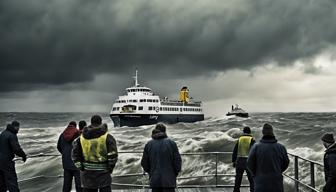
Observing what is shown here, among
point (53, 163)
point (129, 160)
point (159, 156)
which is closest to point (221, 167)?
point (129, 160)

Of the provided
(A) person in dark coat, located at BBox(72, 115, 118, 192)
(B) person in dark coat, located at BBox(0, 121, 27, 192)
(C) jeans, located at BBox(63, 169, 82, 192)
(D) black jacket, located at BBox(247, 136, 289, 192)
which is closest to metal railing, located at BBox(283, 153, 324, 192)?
(D) black jacket, located at BBox(247, 136, 289, 192)

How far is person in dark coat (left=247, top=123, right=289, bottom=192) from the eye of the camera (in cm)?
573

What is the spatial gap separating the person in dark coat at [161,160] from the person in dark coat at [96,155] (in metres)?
Answer: 0.54

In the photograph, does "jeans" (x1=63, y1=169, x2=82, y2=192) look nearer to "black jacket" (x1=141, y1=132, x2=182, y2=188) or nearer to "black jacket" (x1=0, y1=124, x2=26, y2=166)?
"black jacket" (x1=0, y1=124, x2=26, y2=166)

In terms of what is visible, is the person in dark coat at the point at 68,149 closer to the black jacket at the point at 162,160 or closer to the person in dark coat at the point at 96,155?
the person in dark coat at the point at 96,155

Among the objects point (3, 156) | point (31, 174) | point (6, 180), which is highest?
point (3, 156)

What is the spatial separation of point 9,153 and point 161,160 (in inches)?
142

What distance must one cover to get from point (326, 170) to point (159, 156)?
2351 mm

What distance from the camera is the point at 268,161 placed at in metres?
5.73

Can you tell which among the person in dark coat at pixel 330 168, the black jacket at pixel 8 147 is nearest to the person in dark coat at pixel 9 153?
the black jacket at pixel 8 147

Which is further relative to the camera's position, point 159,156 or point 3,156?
point 3,156

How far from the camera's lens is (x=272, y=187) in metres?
5.81

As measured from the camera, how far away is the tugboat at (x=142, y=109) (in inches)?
2499

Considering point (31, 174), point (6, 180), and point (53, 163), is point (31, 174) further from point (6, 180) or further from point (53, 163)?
point (6, 180)
